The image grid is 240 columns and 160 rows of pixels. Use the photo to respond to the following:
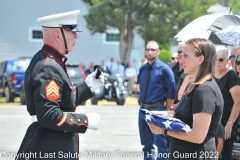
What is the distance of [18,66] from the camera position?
23.6 meters

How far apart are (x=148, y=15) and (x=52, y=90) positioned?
28.8 meters

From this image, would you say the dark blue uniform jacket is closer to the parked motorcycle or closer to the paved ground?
the paved ground

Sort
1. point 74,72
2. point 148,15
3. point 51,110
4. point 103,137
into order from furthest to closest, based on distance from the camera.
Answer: point 148,15
point 74,72
point 103,137
point 51,110

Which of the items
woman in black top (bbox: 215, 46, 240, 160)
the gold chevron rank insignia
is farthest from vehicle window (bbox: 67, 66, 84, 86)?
the gold chevron rank insignia

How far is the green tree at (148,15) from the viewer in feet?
102

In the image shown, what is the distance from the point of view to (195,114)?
14.6ft

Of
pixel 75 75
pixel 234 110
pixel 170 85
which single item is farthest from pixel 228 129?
pixel 75 75

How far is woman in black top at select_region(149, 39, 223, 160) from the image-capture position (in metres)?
4.45

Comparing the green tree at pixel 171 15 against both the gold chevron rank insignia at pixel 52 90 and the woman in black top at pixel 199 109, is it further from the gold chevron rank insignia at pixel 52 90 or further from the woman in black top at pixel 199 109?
the gold chevron rank insignia at pixel 52 90

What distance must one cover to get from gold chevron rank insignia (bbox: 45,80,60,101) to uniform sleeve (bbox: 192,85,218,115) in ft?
3.64

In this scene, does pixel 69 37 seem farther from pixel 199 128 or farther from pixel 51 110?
pixel 199 128

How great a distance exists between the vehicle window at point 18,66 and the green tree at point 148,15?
7983mm

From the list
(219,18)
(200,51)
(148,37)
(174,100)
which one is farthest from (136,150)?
(148,37)

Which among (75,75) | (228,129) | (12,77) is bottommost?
(12,77)
